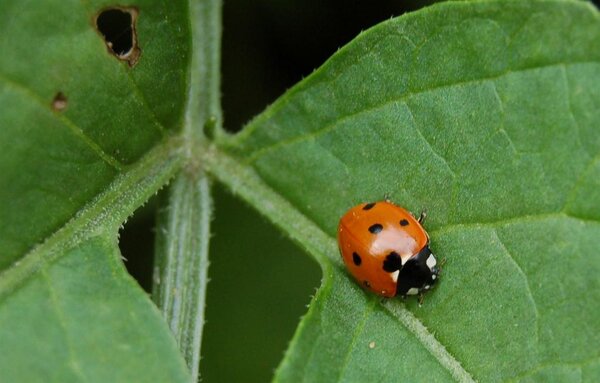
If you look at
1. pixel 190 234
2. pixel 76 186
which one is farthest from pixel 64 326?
pixel 190 234

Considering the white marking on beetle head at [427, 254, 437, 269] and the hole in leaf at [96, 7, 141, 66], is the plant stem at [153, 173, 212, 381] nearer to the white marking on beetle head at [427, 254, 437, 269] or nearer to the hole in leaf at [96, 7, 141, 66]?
the hole in leaf at [96, 7, 141, 66]

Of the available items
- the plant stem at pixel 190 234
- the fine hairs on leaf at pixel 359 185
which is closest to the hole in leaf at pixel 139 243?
the plant stem at pixel 190 234

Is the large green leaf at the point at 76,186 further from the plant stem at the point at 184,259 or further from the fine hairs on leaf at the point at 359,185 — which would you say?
→ the plant stem at the point at 184,259

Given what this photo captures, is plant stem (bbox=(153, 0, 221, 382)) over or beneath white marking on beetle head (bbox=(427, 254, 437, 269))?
over

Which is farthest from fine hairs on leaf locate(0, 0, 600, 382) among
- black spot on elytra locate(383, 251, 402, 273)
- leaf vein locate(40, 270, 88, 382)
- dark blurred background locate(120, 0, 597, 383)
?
dark blurred background locate(120, 0, 597, 383)

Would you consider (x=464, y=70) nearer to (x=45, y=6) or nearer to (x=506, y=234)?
(x=506, y=234)
